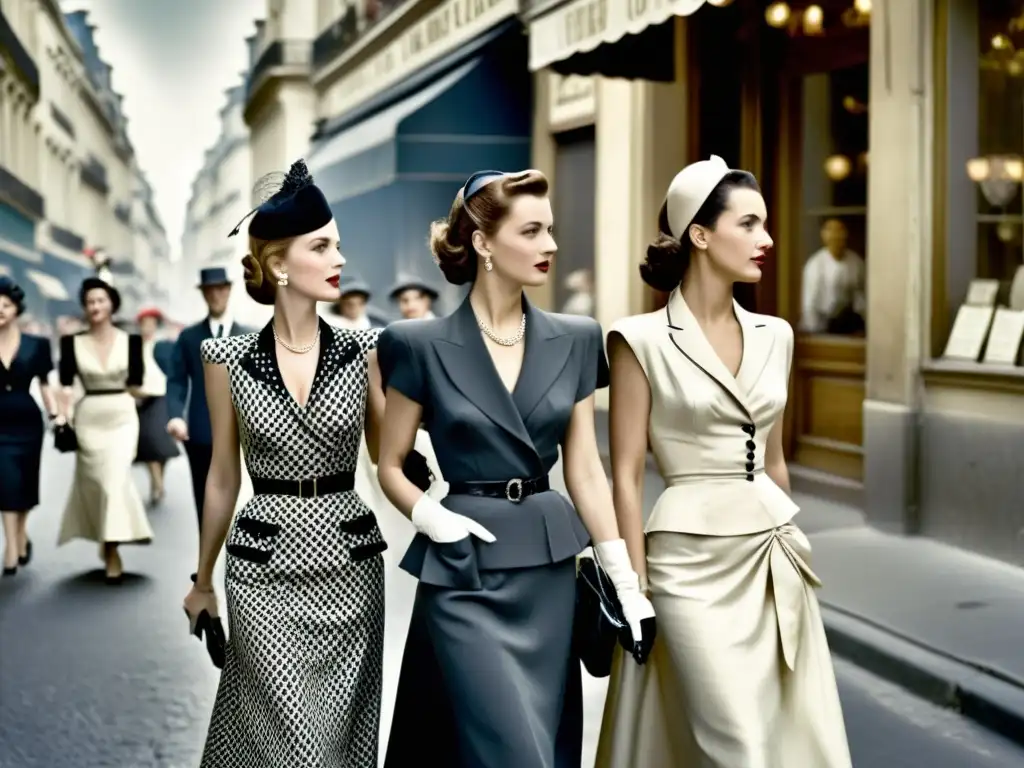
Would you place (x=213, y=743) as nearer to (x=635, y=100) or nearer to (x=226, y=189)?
(x=635, y=100)

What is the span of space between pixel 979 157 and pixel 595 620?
20.9 ft

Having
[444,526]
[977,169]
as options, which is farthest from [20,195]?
[444,526]

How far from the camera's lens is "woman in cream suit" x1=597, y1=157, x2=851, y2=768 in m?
3.74

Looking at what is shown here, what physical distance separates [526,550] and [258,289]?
102cm

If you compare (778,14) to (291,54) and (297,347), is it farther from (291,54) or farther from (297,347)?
(291,54)

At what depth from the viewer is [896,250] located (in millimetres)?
9555

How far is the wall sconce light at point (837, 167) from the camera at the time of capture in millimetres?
11414

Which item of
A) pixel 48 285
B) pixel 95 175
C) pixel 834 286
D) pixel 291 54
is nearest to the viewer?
pixel 834 286

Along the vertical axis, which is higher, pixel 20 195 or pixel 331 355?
pixel 20 195

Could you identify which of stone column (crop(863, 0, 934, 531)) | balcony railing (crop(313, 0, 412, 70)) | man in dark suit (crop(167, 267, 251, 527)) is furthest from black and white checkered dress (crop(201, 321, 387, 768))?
balcony railing (crop(313, 0, 412, 70))

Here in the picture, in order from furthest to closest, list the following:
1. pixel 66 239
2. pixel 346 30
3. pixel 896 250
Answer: pixel 66 239
pixel 346 30
pixel 896 250

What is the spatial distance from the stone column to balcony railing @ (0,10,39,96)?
27.7 metres

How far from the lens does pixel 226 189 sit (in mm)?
70062

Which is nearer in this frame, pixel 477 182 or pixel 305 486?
pixel 477 182
